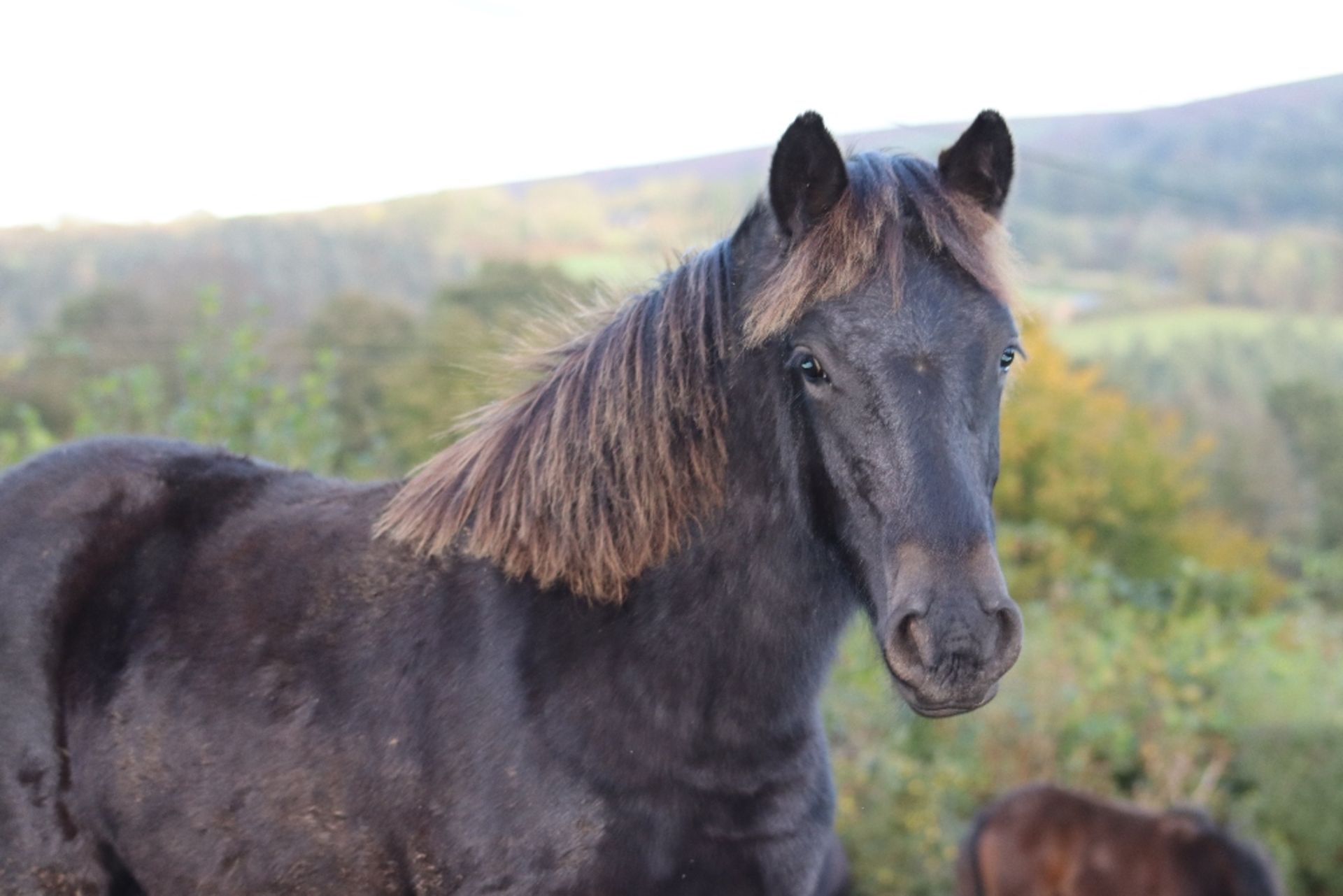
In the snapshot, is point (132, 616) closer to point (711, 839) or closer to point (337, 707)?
point (337, 707)

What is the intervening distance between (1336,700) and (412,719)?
27.3 feet

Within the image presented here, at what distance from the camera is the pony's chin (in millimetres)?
2162

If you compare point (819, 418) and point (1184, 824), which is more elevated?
point (819, 418)

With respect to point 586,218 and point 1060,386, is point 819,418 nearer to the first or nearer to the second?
point 586,218

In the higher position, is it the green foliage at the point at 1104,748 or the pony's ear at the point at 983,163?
the pony's ear at the point at 983,163

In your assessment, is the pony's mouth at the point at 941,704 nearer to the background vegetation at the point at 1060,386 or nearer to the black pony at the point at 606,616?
the black pony at the point at 606,616

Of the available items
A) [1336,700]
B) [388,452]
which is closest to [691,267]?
[1336,700]

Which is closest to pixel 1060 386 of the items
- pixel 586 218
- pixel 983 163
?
pixel 586 218


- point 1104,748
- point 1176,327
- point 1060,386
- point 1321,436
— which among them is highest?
point 1104,748

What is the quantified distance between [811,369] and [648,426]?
421 millimetres

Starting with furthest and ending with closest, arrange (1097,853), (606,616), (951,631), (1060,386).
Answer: (1060,386)
(1097,853)
(606,616)
(951,631)

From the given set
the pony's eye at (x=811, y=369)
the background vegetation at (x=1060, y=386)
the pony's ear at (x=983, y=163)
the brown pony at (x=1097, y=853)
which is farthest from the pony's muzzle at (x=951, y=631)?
the brown pony at (x=1097, y=853)

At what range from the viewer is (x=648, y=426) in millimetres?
2627

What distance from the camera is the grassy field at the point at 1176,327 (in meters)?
39.1
